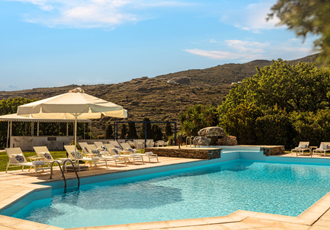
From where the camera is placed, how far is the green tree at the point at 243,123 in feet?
67.7

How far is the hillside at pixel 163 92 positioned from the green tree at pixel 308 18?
36246mm

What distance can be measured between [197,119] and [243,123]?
4454mm

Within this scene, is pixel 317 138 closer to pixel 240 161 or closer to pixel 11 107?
pixel 240 161

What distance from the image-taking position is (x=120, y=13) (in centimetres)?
1239

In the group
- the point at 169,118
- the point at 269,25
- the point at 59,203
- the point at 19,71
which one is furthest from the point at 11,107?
the point at 269,25

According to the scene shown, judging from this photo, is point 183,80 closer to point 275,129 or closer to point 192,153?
point 275,129

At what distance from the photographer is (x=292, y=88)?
22297 mm

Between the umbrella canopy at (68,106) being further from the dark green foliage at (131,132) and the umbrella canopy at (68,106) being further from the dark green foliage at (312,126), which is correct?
the dark green foliage at (131,132)

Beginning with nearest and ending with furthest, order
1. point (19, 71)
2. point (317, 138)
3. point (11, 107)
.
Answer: point (317, 138)
point (11, 107)
point (19, 71)

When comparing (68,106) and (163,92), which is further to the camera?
(163,92)

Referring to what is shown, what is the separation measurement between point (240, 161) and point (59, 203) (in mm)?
11582

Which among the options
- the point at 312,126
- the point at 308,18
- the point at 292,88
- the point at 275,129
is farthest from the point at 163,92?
the point at 308,18

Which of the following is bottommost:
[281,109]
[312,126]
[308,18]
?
[312,126]

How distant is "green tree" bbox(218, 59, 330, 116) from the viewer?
22219mm
